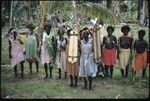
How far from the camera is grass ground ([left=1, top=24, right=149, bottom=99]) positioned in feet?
30.0

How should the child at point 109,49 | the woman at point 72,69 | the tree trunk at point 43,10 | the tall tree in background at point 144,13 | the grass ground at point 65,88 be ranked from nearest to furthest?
1. the grass ground at point 65,88
2. the woman at point 72,69
3. the tree trunk at point 43,10
4. the child at point 109,49
5. the tall tree in background at point 144,13

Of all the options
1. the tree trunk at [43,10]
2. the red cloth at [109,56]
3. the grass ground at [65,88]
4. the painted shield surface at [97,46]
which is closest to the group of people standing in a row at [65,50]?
the red cloth at [109,56]

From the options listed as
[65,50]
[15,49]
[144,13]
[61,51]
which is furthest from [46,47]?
[144,13]

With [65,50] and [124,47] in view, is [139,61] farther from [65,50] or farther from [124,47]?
[65,50]

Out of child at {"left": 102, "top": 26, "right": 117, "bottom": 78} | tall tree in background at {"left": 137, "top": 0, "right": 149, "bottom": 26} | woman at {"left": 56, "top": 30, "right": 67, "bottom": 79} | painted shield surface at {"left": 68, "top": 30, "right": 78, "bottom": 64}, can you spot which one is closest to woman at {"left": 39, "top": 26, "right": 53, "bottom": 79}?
woman at {"left": 56, "top": 30, "right": 67, "bottom": 79}

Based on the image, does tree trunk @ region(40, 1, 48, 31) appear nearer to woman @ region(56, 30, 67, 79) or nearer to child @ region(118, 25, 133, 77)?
woman @ region(56, 30, 67, 79)

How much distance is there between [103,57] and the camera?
1067 centimetres

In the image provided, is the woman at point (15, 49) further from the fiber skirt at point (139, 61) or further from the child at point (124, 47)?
the fiber skirt at point (139, 61)

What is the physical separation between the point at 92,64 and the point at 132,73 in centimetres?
178

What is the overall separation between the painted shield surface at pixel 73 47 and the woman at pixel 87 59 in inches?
6.4

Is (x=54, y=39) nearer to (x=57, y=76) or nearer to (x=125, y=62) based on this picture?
(x=57, y=76)

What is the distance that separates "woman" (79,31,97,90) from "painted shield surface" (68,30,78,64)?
0.16 metres

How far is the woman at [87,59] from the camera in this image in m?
9.45

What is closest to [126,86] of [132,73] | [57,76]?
[132,73]
